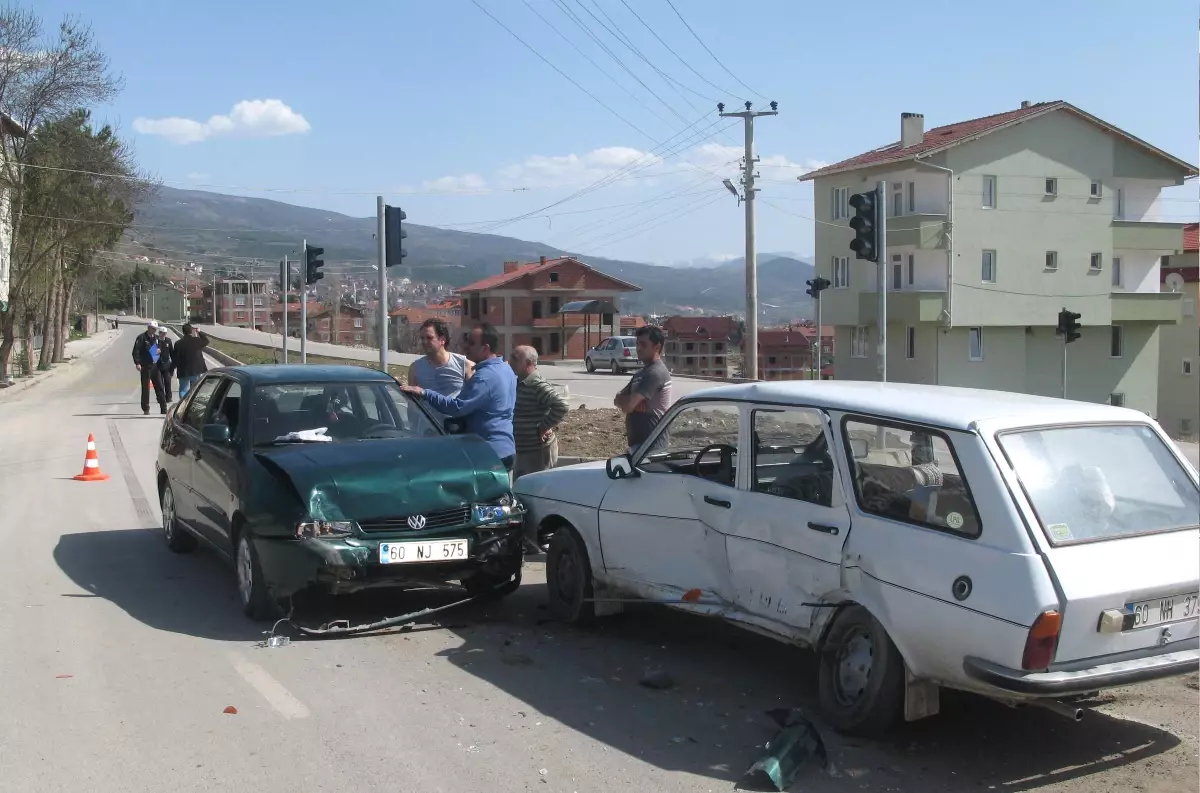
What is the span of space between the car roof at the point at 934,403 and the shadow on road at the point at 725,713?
4.95 feet

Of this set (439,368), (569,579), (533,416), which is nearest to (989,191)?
(533,416)

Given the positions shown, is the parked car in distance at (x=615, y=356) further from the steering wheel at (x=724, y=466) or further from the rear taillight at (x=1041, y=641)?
the rear taillight at (x=1041, y=641)

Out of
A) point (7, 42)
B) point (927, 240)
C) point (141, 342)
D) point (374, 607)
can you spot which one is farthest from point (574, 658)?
point (927, 240)

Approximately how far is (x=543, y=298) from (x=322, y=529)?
302 feet

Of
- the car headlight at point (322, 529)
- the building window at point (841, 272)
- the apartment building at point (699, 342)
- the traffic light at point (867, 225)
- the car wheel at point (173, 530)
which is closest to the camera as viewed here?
the car headlight at point (322, 529)

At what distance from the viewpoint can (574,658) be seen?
655cm

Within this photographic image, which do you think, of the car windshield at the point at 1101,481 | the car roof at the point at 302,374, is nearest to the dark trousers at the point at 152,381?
the car roof at the point at 302,374

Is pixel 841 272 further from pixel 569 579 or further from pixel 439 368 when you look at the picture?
pixel 569 579

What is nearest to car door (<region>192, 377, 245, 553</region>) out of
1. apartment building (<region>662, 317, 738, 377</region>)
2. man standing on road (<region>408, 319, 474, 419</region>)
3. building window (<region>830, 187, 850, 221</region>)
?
man standing on road (<region>408, 319, 474, 419</region>)

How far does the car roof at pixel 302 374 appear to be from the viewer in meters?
8.18

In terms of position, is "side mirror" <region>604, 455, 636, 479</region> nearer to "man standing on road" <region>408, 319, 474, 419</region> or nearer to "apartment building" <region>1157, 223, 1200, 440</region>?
"man standing on road" <region>408, 319, 474, 419</region>

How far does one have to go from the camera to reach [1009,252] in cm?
5534

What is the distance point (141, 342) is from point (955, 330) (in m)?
41.6

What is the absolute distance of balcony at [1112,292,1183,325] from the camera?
57.2 metres
